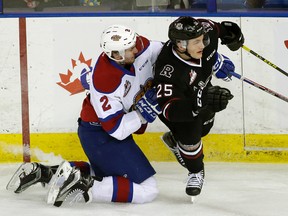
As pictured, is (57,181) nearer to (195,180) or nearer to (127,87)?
(127,87)

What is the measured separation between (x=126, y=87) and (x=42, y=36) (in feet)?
3.39

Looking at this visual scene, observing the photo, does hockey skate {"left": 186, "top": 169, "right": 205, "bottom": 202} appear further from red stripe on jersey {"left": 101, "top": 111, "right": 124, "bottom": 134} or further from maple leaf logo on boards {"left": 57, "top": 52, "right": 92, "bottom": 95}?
maple leaf logo on boards {"left": 57, "top": 52, "right": 92, "bottom": 95}

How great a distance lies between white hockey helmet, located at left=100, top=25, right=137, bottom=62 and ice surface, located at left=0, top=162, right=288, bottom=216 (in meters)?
0.69

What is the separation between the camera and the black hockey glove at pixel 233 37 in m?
3.81


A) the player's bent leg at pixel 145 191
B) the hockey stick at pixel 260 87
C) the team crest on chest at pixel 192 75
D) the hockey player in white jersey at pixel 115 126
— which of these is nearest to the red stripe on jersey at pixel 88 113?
the hockey player in white jersey at pixel 115 126

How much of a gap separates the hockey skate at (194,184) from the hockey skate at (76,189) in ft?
1.48

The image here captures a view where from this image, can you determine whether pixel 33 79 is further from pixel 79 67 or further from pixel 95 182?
pixel 95 182

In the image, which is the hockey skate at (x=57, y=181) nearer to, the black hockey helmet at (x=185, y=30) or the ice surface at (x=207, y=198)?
the ice surface at (x=207, y=198)

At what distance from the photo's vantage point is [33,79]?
4320mm

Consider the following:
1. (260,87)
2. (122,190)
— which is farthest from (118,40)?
(260,87)

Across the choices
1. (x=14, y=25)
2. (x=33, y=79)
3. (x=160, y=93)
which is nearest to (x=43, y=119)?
(x=33, y=79)

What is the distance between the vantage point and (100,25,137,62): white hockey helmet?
3340 mm

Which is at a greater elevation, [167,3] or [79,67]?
[167,3]

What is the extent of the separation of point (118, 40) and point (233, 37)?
0.74 m
